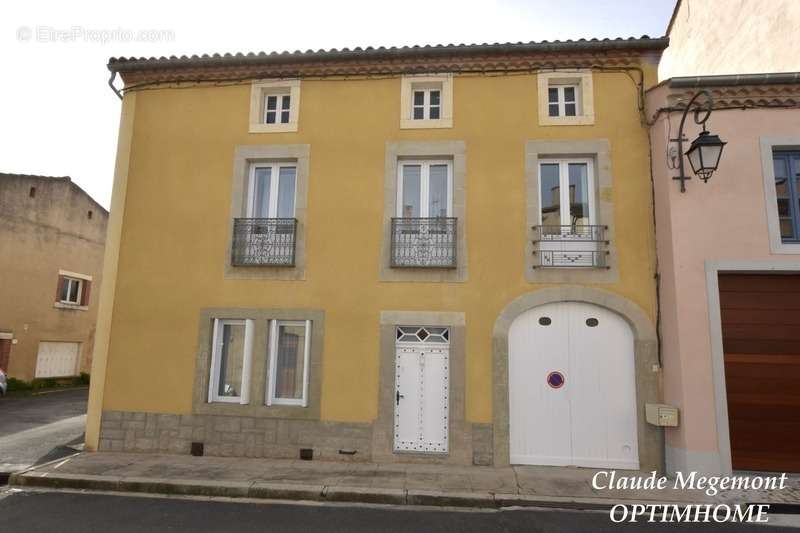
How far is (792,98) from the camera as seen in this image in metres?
7.04

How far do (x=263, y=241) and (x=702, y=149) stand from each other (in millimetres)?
6739

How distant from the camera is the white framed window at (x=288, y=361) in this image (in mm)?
7766

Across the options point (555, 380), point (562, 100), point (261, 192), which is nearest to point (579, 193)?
point (562, 100)

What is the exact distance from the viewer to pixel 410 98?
26.8 feet

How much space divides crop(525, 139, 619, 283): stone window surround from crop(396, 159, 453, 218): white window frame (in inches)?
48.8

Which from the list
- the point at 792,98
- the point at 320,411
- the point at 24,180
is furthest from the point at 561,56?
the point at 24,180

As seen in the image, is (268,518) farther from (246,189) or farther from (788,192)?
(788,192)

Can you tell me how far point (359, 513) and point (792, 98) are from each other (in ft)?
27.4

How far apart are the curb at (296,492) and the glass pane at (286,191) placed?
428 centimetres

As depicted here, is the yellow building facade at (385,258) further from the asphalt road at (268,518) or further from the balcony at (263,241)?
the asphalt road at (268,518)

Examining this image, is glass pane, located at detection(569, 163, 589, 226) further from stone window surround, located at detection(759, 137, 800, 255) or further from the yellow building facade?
stone window surround, located at detection(759, 137, 800, 255)

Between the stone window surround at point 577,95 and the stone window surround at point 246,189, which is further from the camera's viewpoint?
the stone window surround at point 246,189

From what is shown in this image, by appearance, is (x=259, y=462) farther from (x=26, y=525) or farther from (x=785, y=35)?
(x=785, y=35)

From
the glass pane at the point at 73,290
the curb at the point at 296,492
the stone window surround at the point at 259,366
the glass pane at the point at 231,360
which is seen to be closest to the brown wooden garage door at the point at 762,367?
the curb at the point at 296,492
